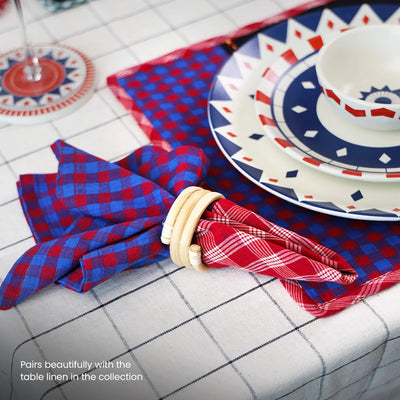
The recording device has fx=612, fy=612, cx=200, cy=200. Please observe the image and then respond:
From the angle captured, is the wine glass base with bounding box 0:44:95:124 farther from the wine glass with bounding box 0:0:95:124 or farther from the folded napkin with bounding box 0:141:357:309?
the folded napkin with bounding box 0:141:357:309

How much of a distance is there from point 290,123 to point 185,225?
0.22 metres

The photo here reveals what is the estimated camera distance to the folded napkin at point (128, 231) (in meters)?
0.64

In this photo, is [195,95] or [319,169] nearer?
[319,169]

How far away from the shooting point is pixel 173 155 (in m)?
0.75

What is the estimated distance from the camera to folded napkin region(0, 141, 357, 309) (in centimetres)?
64

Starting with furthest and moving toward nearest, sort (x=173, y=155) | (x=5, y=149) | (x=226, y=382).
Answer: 1. (x=5, y=149)
2. (x=173, y=155)
3. (x=226, y=382)

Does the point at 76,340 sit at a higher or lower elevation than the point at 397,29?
lower

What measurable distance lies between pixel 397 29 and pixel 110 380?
23.1 inches

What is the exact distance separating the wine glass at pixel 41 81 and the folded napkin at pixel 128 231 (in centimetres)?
17

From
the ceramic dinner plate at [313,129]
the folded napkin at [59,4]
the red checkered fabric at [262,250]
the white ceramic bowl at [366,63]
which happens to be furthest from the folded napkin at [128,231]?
the folded napkin at [59,4]

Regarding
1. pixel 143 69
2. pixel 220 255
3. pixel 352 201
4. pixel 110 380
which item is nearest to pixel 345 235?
pixel 352 201

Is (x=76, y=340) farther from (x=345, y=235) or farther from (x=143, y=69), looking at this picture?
(x=143, y=69)

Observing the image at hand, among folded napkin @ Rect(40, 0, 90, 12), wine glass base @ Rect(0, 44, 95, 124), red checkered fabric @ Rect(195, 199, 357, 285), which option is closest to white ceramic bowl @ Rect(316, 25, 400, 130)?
red checkered fabric @ Rect(195, 199, 357, 285)

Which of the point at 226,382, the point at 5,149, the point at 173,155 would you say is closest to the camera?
the point at 226,382
